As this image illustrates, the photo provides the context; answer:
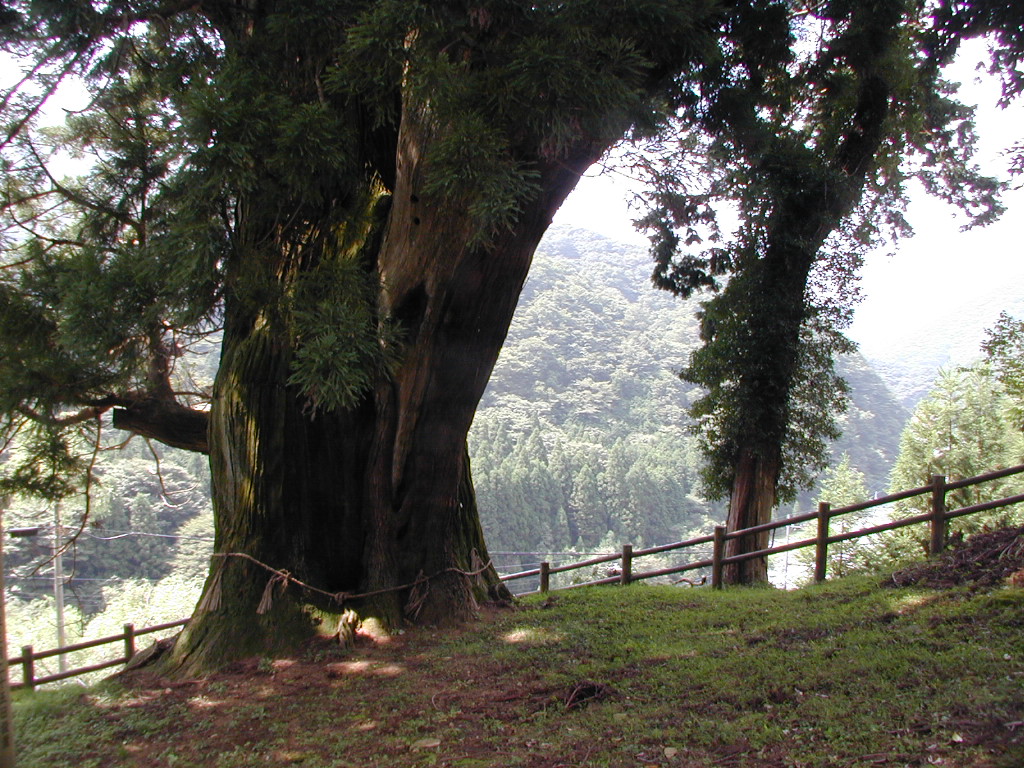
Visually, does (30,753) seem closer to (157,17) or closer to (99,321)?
(99,321)

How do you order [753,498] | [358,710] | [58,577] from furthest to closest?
[58,577], [753,498], [358,710]

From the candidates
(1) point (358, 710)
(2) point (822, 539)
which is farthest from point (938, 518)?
(1) point (358, 710)

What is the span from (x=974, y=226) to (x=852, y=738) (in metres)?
10.0

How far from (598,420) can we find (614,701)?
67.1 metres

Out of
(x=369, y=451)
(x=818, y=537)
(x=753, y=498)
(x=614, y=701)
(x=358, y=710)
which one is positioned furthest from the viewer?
(x=753, y=498)

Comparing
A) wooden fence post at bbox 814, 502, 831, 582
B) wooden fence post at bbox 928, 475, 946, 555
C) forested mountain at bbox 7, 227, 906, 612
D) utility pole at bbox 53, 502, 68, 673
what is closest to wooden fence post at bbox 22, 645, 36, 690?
utility pole at bbox 53, 502, 68, 673

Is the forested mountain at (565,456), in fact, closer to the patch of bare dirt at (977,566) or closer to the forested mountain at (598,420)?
the forested mountain at (598,420)

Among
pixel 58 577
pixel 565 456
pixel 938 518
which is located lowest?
pixel 58 577

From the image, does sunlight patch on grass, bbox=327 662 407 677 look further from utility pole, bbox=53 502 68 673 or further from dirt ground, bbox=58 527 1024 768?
utility pole, bbox=53 502 68 673

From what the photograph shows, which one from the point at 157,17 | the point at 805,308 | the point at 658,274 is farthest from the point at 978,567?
the point at 157,17

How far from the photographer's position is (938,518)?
721cm

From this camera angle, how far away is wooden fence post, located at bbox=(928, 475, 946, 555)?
7.22 m

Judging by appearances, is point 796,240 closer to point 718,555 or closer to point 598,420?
point 718,555

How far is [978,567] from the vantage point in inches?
226
